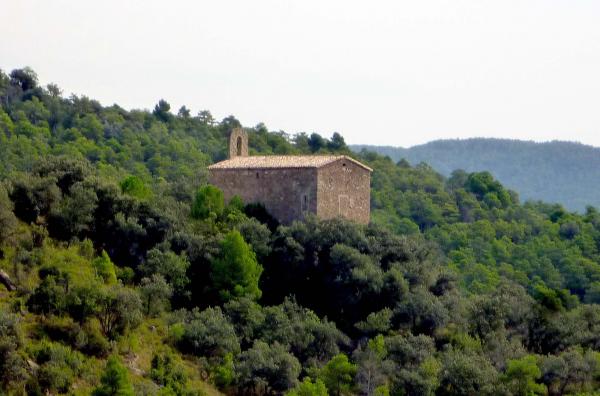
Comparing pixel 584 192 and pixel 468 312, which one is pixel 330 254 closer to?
pixel 468 312

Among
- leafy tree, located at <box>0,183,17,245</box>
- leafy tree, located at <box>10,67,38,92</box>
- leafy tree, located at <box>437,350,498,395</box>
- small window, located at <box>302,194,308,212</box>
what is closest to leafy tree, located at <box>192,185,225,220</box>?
small window, located at <box>302,194,308,212</box>

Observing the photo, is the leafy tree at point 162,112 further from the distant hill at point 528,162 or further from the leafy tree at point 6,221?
the distant hill at point 528,162

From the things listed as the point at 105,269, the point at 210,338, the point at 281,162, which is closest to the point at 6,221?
the point at 105,269

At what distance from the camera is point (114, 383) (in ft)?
118

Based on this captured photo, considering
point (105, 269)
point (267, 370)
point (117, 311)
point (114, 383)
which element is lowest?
point (267, 370)

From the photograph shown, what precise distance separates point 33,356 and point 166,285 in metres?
6.47

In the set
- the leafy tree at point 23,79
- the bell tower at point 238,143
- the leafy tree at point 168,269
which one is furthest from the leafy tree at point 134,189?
the leafy tree at point 23,79

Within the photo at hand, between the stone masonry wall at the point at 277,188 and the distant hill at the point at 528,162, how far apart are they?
106m

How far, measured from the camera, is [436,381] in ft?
135

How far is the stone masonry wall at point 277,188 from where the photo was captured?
47094 millimetres

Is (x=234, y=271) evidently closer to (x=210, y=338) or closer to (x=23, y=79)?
(x=210, y=338)

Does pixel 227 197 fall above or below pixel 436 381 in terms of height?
above

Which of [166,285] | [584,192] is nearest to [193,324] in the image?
[166,285]

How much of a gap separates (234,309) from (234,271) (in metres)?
1.69
